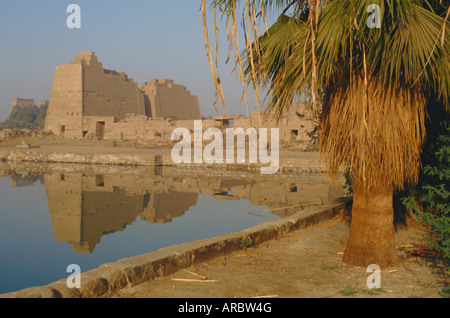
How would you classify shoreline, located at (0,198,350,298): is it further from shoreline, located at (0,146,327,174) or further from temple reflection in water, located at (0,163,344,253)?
shoreline, located at (0,146,327,174)

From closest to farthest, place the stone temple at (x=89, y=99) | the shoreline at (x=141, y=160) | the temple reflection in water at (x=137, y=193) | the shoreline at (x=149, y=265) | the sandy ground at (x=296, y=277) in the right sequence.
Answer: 1. the shoreline at (x=149, y=265)
2. the sandy ground at (x=296, y=277)
3. the temple reflection in water at (x=137, y=193)
4. the shoreline at (x=141, y=160)
5. the stone temple at (x=89, y=99)

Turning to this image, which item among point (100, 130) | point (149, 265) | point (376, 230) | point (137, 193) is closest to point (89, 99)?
point (100, 130)

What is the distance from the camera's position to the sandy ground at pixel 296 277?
389 cm

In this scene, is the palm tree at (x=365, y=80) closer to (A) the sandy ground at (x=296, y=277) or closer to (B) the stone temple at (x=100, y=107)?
(A) the sandy ground at (x=296, y=277)

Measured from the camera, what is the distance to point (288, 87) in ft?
→ 13.9

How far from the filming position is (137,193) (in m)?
13.5

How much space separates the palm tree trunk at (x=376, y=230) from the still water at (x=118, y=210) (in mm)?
3470

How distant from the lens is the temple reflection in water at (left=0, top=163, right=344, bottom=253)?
31.5ft

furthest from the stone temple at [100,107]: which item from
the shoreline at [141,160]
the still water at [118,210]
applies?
the still water at [118,210]

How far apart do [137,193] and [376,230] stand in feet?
32.4
